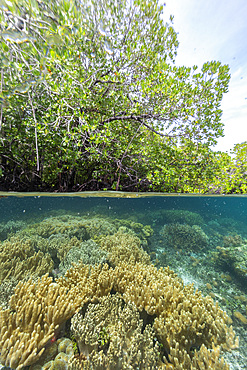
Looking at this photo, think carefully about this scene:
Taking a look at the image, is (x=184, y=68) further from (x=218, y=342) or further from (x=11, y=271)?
(x=11, y=271)

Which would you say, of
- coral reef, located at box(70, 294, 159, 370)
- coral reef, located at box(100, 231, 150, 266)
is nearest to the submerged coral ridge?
coral reef, located at box(70, 294, 159, 370)

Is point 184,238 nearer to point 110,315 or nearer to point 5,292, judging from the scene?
point 110,315

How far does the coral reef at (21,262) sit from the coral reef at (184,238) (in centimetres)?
681

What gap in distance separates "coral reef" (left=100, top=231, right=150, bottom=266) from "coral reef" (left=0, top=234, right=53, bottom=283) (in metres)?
2.25

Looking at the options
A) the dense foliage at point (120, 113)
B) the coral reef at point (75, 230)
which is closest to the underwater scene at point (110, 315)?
the coral reef at point (75, 230)

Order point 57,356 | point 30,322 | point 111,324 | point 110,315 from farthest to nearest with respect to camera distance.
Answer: point 110,315
point 111,324
point 30,322
point 57,356

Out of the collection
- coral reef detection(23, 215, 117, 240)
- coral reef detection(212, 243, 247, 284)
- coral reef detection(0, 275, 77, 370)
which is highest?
coral reef detection(23, 215, 117, 240)

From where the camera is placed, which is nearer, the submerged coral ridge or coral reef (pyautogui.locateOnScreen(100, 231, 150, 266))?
the submerged coral ridge

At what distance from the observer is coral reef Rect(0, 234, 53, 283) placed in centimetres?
497

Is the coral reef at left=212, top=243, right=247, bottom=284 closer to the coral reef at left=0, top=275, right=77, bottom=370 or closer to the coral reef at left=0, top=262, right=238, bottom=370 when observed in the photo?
the coral reef at left=0, top=262, right=238, bottom=370

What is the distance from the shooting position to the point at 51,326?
2875mm

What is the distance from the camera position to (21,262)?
526cm

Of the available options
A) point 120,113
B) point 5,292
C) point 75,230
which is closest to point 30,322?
point 5,292

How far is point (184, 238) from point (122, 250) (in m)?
5.00
